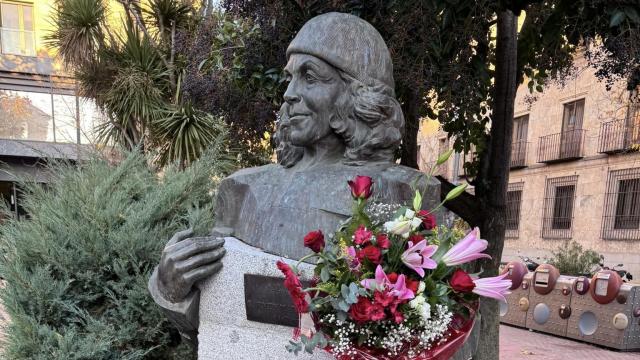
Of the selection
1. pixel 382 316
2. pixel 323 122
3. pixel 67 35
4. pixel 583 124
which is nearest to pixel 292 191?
pixel 323 122

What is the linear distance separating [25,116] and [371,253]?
1767cm

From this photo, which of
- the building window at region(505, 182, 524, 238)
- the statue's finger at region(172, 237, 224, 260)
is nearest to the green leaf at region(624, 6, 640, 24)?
the statue's finger at region(172, 237, 224, 260)

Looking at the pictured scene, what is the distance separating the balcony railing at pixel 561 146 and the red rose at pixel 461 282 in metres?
16.2

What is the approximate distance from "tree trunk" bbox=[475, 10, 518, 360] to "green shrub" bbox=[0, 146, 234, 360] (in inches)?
97.2

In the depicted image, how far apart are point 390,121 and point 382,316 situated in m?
0.96

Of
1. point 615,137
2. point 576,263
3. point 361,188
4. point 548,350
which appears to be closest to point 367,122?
point 361,188

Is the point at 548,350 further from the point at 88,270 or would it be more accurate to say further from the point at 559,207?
the point at 559,207

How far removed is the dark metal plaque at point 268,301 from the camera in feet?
6.10

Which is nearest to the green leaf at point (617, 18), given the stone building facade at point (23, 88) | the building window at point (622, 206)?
the building window at point (622, 206)

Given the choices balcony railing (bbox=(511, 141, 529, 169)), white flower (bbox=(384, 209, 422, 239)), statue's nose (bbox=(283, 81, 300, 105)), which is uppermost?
statue's nose (bbox=(283, 81, 300, 105))

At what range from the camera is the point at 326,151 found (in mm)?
2021

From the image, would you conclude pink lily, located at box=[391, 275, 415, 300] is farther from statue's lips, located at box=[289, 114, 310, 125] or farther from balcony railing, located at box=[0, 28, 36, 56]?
balcony railing, located at box=[0, 28, 36, 56]

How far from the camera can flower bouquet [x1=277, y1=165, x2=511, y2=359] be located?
120cm

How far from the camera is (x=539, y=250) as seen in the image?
54.9 ft
